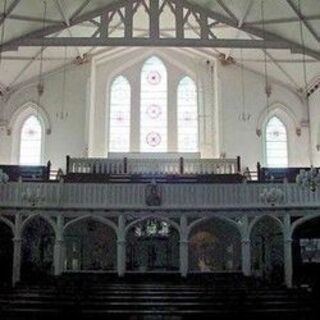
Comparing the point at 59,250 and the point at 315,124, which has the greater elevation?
the point at 315,124

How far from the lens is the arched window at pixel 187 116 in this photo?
26250mm

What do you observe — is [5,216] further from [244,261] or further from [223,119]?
[223,119]

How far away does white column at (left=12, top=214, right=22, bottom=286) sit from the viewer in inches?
770

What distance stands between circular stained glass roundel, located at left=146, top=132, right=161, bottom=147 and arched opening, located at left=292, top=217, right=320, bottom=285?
8.06m

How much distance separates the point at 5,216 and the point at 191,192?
7053 mm

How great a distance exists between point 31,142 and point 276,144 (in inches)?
467

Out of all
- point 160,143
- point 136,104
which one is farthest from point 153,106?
point 160,143

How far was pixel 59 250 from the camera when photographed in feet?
65.6

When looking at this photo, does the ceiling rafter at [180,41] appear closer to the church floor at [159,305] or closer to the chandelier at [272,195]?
the chandelier at [272,195]

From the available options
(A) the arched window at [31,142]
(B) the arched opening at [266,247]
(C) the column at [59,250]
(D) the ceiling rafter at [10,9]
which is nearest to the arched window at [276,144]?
(B) the arched opening at [266,247]

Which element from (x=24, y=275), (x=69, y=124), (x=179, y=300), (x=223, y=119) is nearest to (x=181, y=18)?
(x=223, y=119)

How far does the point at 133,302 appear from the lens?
33.2 ft

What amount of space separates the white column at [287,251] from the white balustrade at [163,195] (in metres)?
0.76

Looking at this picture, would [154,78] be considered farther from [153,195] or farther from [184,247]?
[184,247]
